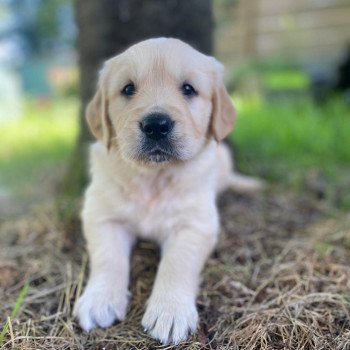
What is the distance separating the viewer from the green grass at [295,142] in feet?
14.2

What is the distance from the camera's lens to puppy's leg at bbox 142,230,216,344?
2.04 metres

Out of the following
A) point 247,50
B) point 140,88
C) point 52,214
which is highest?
point 140,88

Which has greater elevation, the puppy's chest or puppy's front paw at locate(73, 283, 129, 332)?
the puppy's chest

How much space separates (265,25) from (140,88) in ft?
29.3

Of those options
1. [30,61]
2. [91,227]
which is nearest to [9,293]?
[91,227]

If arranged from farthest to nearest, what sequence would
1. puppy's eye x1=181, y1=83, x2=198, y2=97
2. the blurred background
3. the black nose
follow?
the blurred background → puppy's eye x1=181, y1=83, x2=198, y2=97 → the black nose

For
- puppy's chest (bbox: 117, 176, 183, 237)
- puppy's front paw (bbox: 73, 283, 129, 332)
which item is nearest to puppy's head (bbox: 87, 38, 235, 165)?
puppy's chest (bbox: 117, 176, 183, 237)

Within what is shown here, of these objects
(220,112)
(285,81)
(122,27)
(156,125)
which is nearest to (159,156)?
(156,125)

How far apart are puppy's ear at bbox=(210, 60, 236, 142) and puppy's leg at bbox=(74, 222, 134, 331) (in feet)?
2.84

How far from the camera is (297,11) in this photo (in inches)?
402

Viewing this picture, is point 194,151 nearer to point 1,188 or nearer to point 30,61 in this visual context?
point 1,188

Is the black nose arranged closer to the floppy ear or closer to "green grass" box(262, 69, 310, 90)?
the floppy ear

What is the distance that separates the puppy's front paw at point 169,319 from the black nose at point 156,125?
2.80ft

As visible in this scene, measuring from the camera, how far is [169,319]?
2.06m
